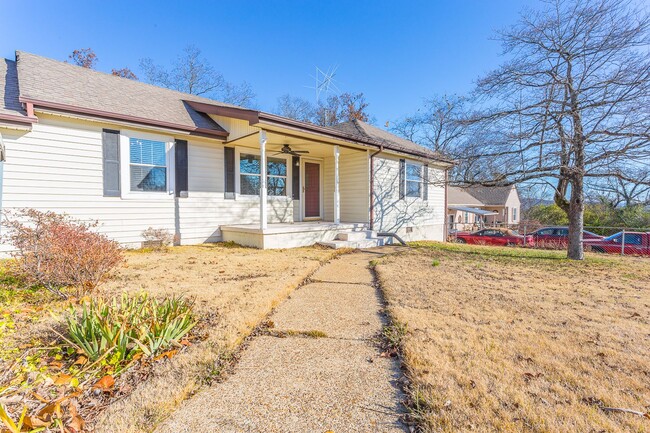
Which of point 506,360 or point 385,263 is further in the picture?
point 385,263

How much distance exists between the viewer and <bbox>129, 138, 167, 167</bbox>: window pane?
293 inches

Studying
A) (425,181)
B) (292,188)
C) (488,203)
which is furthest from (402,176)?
(488,203)

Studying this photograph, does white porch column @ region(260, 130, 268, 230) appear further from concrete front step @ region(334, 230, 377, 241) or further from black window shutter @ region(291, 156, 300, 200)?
black window shutter @ region(291, 156, 300, 200)

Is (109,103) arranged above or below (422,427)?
above

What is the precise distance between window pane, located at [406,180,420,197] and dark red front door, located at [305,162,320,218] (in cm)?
361

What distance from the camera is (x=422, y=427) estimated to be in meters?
1.69

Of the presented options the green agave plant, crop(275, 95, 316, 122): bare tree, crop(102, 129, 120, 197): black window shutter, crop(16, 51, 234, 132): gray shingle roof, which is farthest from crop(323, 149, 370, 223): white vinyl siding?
crop(275, 95, 316, 122): bare tree

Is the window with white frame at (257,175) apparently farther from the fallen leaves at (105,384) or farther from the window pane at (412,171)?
the fallen leaves at (105,384)

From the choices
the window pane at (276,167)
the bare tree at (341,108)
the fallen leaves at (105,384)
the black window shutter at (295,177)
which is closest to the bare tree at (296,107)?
the bare tree at (341,108)

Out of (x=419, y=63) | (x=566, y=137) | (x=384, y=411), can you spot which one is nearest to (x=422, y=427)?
(x=384, y=411)

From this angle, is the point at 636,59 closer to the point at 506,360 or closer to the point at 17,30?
the point at 506,360

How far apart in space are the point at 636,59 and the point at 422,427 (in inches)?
373

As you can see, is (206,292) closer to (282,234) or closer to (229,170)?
(282,234)

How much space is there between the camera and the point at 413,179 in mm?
12727
